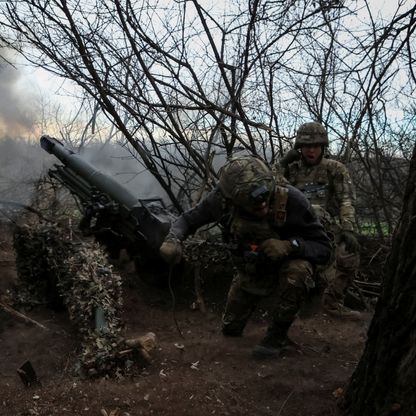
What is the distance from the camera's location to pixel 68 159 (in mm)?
5727

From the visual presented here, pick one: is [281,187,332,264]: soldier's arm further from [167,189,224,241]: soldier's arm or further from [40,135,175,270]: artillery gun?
[40,135,175,270]: artillery gun

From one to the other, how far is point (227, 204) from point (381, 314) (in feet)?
5.07

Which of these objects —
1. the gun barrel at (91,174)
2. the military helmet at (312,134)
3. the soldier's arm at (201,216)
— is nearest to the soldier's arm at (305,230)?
the soldier's arm at (201,216)

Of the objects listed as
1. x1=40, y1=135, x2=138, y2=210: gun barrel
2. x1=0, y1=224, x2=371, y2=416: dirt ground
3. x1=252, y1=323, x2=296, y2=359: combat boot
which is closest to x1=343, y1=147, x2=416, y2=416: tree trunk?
x1=0, y1=224, x2=371, y2=416: dirt ground

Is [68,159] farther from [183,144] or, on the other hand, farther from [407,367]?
[407,367]

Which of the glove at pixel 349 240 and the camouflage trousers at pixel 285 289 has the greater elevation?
the glove at pixel 349 240

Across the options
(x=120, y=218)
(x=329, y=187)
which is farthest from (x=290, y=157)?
(x=120, y=218)

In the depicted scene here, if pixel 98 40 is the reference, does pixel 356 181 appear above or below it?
below

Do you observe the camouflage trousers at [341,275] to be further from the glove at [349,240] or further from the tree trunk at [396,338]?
the tree trunk at [396,338]

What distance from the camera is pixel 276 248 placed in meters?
3.41

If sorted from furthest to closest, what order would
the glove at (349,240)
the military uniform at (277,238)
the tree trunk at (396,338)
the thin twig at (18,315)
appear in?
the glove at (349,240), the thin twig at (18,315), the military uniform at (277,238), the tree trunk at (396,338)

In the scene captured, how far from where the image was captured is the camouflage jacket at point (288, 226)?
3.49 meters

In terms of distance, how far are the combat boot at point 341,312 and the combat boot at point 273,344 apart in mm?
1306

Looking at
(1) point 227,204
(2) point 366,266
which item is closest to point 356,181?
(2) point 366,266
